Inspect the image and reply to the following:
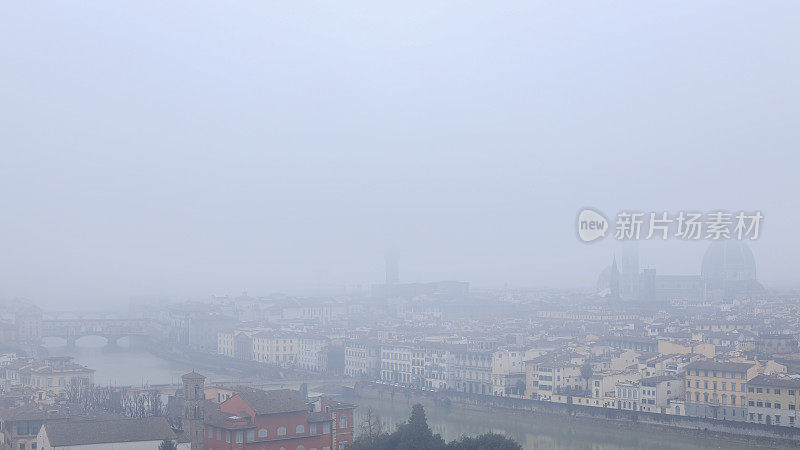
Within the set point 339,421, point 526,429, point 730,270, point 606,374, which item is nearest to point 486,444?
point 339,421

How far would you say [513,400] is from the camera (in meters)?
12.1

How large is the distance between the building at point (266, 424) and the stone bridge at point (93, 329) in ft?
59.1

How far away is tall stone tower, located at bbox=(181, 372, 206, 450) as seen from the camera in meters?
7.35

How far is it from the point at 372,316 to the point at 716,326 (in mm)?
12746

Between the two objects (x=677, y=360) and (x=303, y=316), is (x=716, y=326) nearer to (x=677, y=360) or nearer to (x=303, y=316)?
(x=677, y=360)

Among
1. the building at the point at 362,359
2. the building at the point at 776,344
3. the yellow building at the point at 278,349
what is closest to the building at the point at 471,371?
the building at the point at 362,359

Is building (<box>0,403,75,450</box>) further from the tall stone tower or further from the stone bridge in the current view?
the stone bridge

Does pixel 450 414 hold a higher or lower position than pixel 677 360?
lower

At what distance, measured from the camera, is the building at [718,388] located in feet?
33.1

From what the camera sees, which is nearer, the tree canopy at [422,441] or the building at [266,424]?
the tree canopy at [422,441]

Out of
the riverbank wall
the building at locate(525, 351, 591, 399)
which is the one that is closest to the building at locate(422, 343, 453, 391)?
the riverbank wall

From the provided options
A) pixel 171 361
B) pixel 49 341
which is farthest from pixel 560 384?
pixel 49 341

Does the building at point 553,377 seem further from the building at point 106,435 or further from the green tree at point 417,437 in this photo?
the building at point 106,435

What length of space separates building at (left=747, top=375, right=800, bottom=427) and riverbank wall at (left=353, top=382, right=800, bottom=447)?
0.95 feet
